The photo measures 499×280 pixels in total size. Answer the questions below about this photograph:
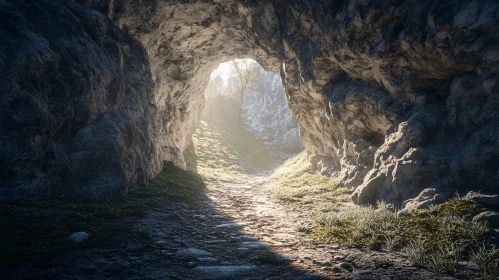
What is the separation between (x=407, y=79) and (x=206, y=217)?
995 cm

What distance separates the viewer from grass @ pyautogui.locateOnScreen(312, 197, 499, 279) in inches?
193

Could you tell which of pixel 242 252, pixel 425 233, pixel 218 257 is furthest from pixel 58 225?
pixel 425 233

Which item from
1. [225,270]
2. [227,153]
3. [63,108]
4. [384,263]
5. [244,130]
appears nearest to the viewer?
[225,270]

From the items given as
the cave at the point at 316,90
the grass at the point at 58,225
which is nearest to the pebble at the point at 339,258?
the cave at the point at 316,90

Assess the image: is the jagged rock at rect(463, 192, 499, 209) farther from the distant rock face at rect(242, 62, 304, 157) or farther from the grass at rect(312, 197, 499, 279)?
the distant rock face at rect(242, 62, 304, 157)

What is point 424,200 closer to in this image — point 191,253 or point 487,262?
point 487,262

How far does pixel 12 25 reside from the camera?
8281 millimetres

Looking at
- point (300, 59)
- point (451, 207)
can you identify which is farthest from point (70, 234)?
point (300, 59)

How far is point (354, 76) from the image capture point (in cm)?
1402

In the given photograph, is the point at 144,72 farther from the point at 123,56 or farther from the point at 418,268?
the point at 418,268

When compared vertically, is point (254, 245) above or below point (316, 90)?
below

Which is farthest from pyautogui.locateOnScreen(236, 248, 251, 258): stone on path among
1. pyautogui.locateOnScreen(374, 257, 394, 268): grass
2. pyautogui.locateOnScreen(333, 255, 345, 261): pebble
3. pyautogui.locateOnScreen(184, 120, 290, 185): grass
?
pyautogui.locateOnScreen(184, 120, 290, 185): grass

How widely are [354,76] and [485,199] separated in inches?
343

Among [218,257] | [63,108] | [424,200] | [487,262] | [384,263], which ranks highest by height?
[63,108]
